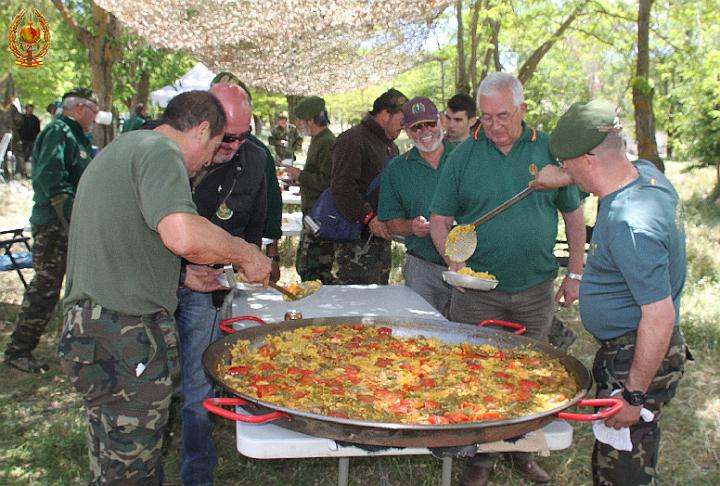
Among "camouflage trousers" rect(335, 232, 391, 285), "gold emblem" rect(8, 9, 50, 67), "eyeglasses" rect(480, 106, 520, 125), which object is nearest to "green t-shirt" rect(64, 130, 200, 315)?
"eyeglasses" rect(480, 106, 520, 125)

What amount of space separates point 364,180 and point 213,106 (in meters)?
2.83

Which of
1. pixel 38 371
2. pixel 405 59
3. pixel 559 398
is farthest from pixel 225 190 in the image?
pixel 405 59

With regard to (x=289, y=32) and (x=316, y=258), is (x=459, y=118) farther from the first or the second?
(x=289, y=32)

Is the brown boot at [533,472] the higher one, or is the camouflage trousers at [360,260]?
the camouflage trousers at [360,260]

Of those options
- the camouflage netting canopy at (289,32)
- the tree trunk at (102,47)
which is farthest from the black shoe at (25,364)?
the tree trunk at (102,47)

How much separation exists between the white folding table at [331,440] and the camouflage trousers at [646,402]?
456 mm

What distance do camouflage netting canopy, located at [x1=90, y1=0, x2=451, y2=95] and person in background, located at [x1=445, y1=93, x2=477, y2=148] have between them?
3.86 m

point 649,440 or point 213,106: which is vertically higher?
point 213,106

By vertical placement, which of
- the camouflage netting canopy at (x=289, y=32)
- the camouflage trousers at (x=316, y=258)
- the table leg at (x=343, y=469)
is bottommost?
the table leg at (x=343, y=469)

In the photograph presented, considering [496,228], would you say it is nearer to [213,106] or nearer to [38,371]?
[213,106]

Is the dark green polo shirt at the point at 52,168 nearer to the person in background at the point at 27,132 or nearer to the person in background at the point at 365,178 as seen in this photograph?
the person in background at the point at 365,178

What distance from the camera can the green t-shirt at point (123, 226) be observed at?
2.18 m

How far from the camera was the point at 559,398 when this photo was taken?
2.25 metres

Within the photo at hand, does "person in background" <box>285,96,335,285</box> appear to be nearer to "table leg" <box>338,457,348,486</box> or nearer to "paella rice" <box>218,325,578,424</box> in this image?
"paella rice" <box>218,325,578,424</box>
